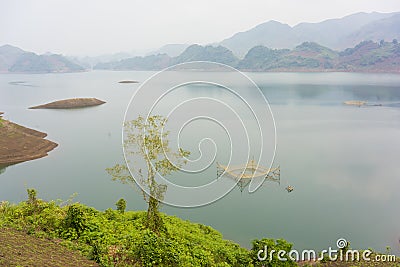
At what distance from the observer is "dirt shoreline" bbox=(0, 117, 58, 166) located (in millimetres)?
16144

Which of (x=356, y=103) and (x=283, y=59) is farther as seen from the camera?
(x=283, y=59)

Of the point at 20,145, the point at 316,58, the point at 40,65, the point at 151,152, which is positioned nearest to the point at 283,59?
the point at 316,58

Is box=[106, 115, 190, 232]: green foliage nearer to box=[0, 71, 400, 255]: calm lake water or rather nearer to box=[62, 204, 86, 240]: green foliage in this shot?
box=[62, 204, 86, 240]: green foliage

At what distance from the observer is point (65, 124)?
958 inches

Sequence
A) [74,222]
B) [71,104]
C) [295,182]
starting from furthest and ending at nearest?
[71,104], [295,182], [74,222]

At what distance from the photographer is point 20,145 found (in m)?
17.6

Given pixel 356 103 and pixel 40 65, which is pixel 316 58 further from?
pixel 40 65

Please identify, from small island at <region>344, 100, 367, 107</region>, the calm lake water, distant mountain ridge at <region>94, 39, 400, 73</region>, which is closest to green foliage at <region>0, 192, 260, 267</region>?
the calm lake water

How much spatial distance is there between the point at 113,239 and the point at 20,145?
50.5ft

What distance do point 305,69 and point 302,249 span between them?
7728 centimetres

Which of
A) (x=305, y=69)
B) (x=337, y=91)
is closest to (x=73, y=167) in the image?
(x=337, y=91)

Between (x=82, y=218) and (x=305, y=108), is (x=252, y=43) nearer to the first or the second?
(x=305, y=108)

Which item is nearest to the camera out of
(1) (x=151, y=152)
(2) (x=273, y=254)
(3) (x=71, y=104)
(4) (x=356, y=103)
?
(2) (x=273, y=254)

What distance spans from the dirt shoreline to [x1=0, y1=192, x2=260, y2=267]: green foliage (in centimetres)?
1183
